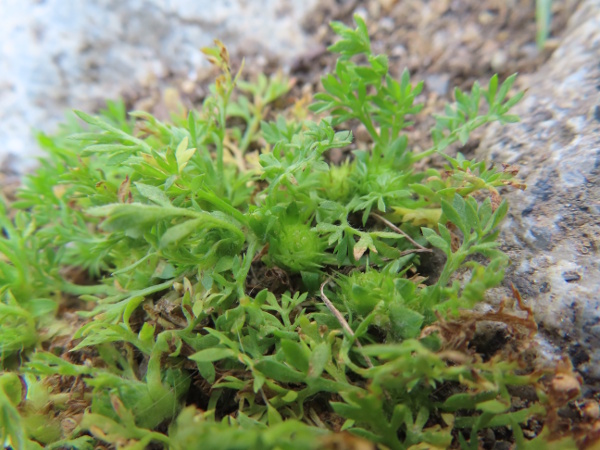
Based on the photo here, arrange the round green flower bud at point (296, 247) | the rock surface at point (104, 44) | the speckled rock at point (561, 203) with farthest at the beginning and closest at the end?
the rock surface at point (104, 44), the round green flower bud at point (296, 247), the speckled rock at point (561, 203)

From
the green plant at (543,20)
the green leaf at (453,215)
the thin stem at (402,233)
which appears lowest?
the thin stem at (402,233)

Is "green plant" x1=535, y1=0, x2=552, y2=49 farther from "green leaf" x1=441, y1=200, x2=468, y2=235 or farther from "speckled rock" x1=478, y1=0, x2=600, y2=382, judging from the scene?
"green leaf" x1=441, y1=200, x2=468, y2=235

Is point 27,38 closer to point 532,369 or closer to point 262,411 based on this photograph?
point 262,411

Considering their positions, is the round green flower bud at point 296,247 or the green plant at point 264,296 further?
the round green flower bud at point 296,247

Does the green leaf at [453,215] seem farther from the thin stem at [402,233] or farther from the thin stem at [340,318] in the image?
the thin stem at [340,318]

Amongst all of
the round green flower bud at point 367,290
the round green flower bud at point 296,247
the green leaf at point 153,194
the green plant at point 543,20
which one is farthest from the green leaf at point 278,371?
the green plant at point 543,20

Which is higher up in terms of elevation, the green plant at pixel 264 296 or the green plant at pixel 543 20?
the green plant at pixel 543 20

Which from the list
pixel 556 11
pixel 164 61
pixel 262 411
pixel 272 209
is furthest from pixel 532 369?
pixel 164 61
